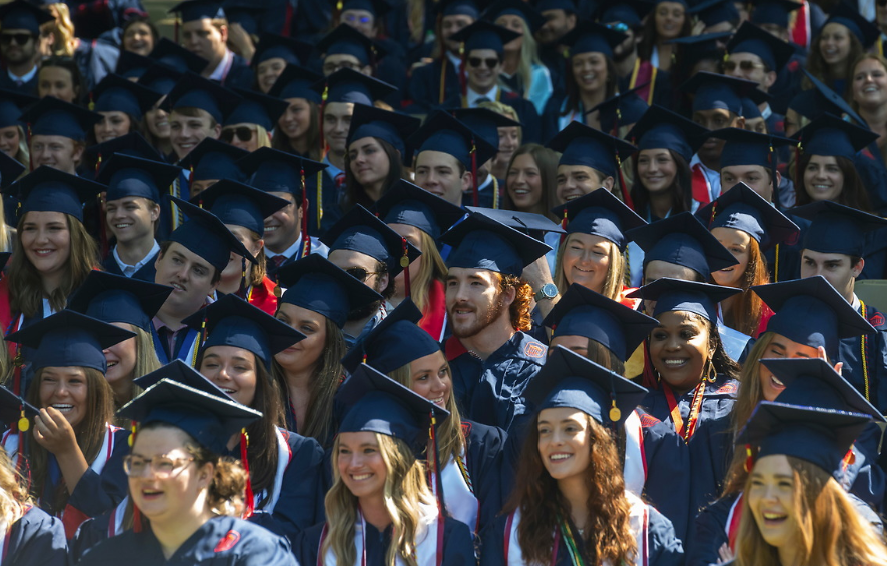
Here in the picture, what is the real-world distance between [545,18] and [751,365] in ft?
18.4

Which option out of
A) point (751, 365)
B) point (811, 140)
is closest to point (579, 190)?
point (811, 140)

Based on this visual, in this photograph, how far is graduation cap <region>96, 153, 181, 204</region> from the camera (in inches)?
267

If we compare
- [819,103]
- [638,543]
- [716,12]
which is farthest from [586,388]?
[716,12]

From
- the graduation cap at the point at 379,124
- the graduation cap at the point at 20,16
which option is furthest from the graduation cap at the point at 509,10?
the graduation cap at the point at 20,16

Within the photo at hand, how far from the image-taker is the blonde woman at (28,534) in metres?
4.05

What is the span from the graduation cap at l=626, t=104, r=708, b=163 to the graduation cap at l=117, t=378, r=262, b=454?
387cm

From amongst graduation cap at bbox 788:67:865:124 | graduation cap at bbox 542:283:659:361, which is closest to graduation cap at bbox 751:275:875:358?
graduation cap at bbox 542:283:659:361

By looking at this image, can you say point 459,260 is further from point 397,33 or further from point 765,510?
point 397,33

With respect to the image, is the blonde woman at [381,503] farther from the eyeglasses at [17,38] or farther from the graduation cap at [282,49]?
the eyeglasses at [17,38]

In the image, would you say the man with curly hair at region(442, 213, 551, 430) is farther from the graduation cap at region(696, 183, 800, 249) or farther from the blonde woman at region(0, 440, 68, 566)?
the blonde woman at region(0, 440, 68, 566)

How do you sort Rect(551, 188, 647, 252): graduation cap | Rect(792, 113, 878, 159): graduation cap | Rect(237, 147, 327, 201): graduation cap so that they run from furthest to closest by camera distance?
1. Rect(237, 147, 327, 201): graduation cap
2. Rect(792, 113, 878, 159): graduation cap
3. Rect(551, 188, 647, 252): graduation cap

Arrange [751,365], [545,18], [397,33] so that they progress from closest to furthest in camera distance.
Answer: [751,365] < [545,18] < [397,33]

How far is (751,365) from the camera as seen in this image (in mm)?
4637

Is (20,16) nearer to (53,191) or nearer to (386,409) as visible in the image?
(53,191)
